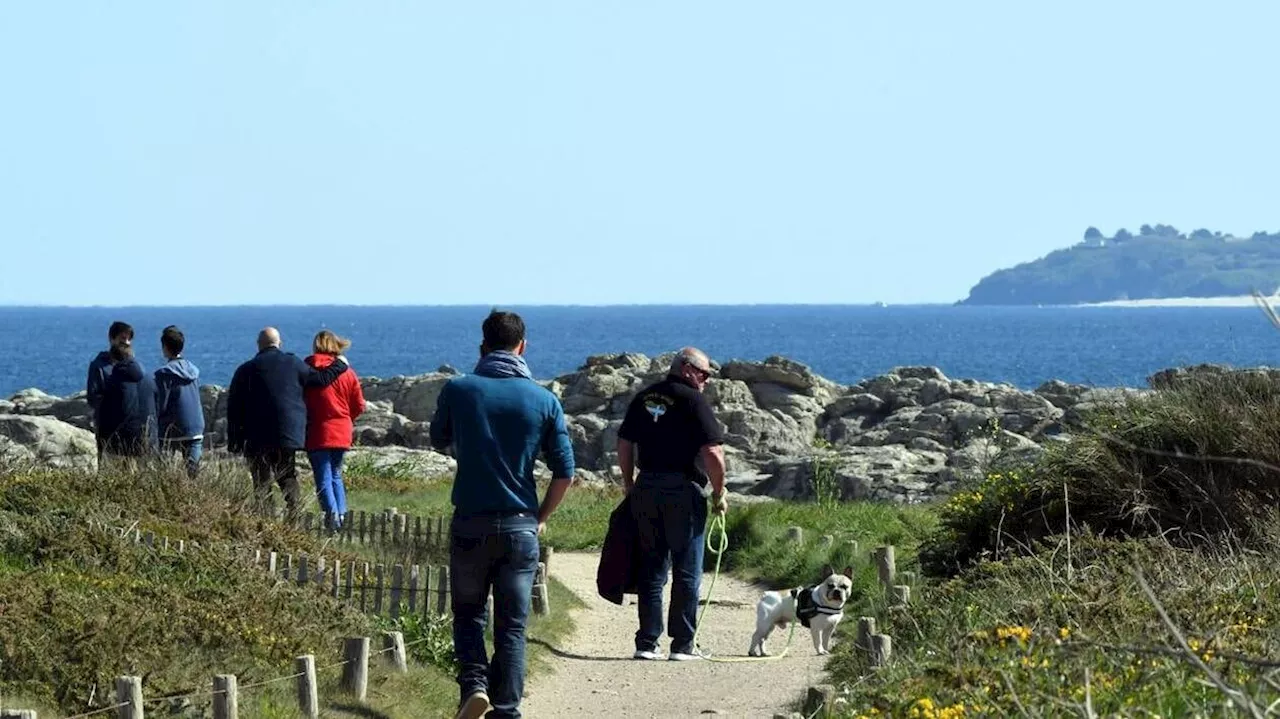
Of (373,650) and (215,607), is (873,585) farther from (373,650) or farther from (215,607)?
(215,607)

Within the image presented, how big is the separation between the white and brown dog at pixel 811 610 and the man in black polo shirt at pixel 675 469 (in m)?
0.61

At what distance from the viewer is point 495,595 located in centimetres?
935

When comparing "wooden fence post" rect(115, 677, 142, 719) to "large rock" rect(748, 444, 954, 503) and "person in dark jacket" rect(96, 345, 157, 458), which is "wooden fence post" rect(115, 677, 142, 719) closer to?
"person in dark jacket" rect(96, 345, 157, 458)

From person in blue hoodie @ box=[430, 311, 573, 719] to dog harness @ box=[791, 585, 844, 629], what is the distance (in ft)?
10.1

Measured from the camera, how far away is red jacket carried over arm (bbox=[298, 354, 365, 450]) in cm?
1505

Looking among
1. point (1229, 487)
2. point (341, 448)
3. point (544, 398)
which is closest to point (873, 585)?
point (1229, 487)

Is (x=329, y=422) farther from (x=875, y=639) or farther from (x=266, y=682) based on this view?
(x=875, y=639)

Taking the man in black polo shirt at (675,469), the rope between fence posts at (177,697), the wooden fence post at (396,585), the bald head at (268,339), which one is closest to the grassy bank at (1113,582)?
the man in black polo shirt at (675,469)

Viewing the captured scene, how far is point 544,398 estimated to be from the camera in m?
9.30

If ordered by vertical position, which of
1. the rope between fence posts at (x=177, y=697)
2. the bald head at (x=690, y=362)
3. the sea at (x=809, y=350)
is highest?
the bald head at (x=690, y=362)

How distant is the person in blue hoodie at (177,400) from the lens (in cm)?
1577

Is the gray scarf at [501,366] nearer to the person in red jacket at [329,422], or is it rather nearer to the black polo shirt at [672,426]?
the black polo shirt at [672,426]

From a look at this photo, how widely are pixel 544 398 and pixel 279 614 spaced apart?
91.9 inches

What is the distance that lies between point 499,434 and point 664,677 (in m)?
2.90
